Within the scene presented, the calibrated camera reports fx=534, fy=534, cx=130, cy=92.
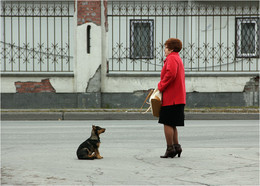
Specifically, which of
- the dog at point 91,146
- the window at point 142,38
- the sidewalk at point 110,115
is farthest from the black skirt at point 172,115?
the window at point 142,38

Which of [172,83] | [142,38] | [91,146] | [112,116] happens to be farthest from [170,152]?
[142,38]

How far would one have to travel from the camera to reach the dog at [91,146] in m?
6.74

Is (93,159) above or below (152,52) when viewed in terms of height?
below

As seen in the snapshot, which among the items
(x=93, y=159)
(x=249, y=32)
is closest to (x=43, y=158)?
(x=93, y=159)

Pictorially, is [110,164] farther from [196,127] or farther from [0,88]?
[0,88]

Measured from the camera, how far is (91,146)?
686 centimetres

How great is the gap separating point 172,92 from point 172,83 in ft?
0.38

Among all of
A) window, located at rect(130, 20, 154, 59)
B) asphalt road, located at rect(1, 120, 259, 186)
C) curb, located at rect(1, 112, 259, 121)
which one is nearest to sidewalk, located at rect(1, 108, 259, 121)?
curb, located at rect(1, 112, 259, 121)

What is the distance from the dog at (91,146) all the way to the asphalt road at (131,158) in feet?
0.30

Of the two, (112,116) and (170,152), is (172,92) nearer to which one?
(170,152)

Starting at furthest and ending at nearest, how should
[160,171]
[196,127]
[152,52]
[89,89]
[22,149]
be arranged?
1. [152,52]
2. [89,89]
3. [196,127]
4. [22,149]
5. [160,171]

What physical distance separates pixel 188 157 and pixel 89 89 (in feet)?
29.9

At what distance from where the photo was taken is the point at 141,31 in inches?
720

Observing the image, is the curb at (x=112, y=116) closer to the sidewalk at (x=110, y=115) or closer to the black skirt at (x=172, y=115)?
the sidewalk at (x=110, y=115)
